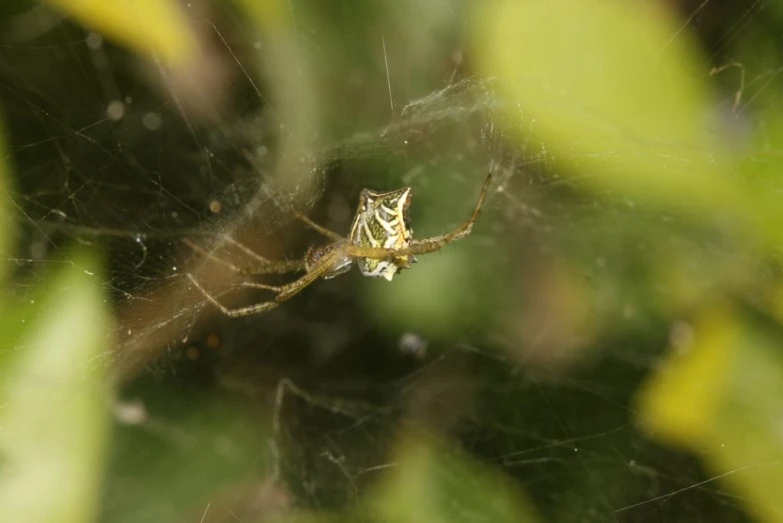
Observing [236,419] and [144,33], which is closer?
Answer: [144,33]

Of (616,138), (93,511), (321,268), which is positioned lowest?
(93,511)

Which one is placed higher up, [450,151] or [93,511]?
[450,151]

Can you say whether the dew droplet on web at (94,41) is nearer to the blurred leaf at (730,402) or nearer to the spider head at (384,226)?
the spider head at (384,226)

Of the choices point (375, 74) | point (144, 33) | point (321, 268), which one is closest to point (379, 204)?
point (321, 268)

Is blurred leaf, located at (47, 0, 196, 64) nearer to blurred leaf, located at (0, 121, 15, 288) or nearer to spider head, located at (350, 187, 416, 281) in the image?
blurred leaf, located at (0, 121, 15, 288)

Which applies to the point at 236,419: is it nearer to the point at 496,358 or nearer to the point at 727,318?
the point at 496,358

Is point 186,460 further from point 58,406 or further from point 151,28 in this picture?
point 151,28

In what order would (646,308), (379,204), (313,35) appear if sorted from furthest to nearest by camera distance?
(646,308) < (313,35) < (379,204)

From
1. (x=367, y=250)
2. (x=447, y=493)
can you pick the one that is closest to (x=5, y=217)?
(x=367, y=250)
